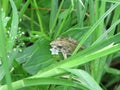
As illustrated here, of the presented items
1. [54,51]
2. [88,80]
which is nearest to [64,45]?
[54,51]

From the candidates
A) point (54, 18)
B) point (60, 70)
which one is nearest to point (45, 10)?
point (54, 18)

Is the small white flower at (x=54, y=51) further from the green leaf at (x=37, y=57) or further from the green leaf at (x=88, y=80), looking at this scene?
the green leaf at (x=88, y=80)

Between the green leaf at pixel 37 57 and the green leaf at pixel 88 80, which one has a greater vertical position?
the green leaf at pixel 88 80

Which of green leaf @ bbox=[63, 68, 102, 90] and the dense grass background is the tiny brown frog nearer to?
the dense grass background

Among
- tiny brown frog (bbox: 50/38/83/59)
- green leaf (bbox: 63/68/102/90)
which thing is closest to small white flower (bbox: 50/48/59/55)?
tiny brown frog (bbox: 50/38/83/59)

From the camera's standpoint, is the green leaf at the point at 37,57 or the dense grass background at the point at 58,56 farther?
the green leaf at the point at 37,57

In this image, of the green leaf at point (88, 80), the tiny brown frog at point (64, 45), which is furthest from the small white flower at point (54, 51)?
the green leaf at point (88, 80)
